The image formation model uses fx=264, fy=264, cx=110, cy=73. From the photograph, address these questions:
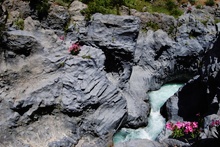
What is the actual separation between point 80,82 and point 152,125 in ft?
26.2

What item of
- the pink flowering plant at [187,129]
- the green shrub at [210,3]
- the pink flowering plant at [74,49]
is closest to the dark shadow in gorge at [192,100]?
the pink flowering plant at [187,129]

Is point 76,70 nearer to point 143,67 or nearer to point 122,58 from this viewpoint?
point 122,58

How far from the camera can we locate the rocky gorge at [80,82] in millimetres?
17453

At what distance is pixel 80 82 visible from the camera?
741 inches

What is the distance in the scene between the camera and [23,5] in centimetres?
2459

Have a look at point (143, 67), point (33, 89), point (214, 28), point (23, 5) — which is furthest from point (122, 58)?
point (214, 28)

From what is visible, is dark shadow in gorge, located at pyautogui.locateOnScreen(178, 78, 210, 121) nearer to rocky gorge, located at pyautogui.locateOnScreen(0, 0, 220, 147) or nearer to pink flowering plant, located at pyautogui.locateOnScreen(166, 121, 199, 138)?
rocky gorge, located at pyautogui.locateOnScreen(0, 0, 220, 147)

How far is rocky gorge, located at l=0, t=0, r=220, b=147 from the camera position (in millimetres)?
17453

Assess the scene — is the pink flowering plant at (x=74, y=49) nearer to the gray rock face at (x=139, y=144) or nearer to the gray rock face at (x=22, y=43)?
the gray rock face at (x=22, y=43)

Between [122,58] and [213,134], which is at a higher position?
[122,58]

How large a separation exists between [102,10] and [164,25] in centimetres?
733

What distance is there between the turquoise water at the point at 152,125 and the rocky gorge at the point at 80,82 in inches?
23.3

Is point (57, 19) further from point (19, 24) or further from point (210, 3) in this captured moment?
point (210, 3)

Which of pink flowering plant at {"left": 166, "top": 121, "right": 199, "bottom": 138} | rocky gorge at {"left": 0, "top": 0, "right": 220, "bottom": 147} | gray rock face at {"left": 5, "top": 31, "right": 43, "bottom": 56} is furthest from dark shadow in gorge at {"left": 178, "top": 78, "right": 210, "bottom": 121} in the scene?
gray rock face at {"left": 5, "top": 31, "right": 43, "bottom": 56}
